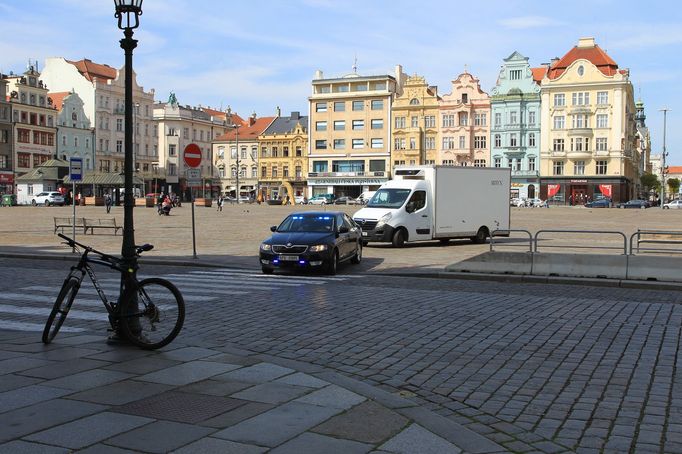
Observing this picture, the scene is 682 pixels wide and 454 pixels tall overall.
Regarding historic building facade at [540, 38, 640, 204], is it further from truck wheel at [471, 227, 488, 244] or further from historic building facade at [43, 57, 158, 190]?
truck wheel at [471, 227, 488, 244]

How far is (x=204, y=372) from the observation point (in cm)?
683

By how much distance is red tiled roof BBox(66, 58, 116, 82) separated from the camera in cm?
10638

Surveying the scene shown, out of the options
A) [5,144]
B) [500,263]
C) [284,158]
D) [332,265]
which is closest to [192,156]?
[332,265]

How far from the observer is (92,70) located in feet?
354

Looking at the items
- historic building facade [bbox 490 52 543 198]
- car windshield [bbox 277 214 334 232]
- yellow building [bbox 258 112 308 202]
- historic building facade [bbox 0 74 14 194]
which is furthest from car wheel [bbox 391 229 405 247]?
yellow building [bbox 258 112 308 202]

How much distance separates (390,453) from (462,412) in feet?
4.06

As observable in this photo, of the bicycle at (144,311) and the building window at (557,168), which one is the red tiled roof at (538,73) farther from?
the bicycle at (144,311)

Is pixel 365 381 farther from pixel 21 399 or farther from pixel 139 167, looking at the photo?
pixel 139 167

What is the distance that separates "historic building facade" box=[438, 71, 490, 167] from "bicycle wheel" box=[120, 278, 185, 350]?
3713 inches

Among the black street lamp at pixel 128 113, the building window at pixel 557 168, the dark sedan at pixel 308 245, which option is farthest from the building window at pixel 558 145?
the black street lamp at pixel 128 113

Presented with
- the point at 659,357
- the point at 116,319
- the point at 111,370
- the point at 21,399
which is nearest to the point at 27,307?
the point at 116,319

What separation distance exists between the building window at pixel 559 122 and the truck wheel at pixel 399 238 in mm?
75625

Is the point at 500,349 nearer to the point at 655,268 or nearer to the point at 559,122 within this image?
the point at 655,268

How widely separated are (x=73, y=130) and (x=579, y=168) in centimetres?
6948
